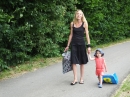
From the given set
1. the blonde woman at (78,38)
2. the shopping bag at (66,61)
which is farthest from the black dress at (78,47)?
the shopping bag at (66,61)

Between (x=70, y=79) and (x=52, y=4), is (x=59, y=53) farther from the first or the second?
(x=70, y=79)

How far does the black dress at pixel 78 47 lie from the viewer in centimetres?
679

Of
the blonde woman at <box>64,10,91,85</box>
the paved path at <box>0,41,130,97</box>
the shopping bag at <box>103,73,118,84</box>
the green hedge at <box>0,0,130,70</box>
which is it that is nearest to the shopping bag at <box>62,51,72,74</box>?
the blonde woman at <box>64,10,91,85</box>

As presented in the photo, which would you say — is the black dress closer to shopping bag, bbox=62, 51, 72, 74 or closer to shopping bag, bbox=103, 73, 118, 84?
shopping bag, bbox=62, 51, 72, 74

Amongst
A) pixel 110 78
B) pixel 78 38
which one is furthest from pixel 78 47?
pixel 110 78

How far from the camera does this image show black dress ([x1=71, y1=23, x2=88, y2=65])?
6.79 m

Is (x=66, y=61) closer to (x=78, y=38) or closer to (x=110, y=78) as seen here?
(x=78, y=38)

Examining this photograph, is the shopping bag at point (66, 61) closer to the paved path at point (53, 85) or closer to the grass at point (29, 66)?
the paved path at point (53, 85)

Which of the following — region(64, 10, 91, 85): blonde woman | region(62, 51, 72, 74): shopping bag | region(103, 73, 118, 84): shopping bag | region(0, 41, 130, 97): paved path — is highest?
region(64, 10, 91, 85): blonde woman

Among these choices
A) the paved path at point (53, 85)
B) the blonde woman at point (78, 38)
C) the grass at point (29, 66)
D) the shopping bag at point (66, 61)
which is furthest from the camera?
the grass at point (29, 66)

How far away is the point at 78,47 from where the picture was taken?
22.5ft

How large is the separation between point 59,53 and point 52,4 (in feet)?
7.82

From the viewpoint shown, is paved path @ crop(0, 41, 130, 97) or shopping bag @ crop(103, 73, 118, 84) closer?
paved path @ crop(0, 41, 130, 97)

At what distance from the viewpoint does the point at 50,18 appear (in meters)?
10.1
